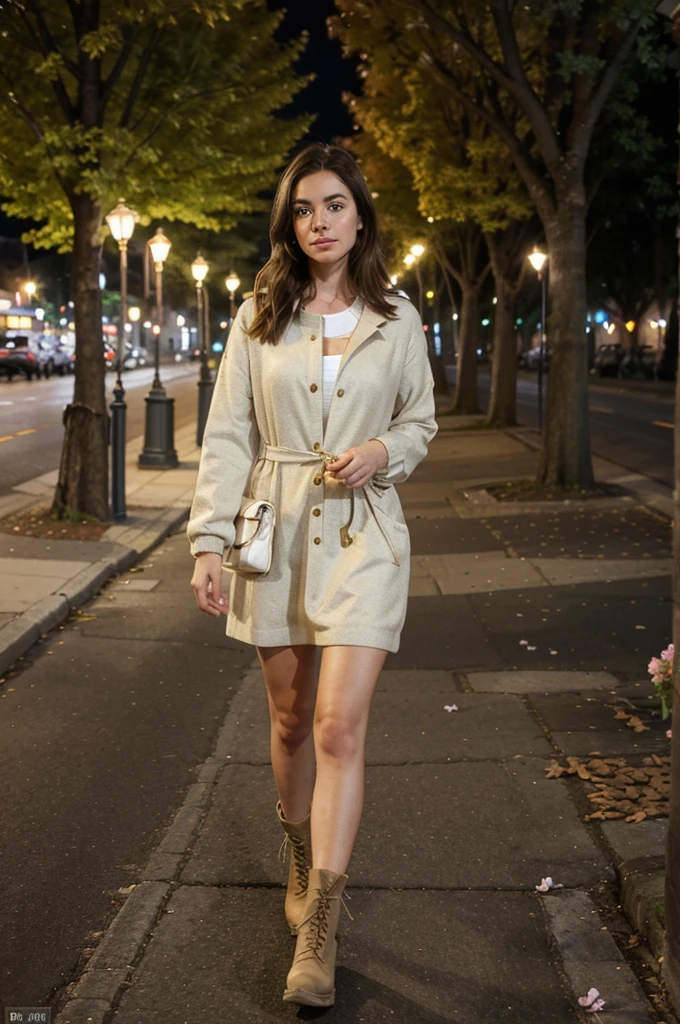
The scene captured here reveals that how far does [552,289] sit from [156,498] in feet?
18.1

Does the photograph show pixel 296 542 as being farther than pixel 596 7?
No

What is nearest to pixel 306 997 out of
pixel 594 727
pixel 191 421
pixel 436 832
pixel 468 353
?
pixel 436 832

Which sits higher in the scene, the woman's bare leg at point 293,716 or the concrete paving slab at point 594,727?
the woman's bare leg at point 293,716

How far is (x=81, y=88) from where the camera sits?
13.8 m

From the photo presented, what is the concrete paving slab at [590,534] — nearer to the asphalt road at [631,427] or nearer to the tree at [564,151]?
the tree at [564,151]

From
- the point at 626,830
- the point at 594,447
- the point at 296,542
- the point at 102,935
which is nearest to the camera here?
the point at 296,542

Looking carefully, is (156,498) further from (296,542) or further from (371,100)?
(371,100)

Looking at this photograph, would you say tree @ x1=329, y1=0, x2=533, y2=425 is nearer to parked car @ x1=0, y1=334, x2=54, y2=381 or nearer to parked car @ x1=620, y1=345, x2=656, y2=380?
parked car @ x1=0, y1=334, x2=54, y2=381

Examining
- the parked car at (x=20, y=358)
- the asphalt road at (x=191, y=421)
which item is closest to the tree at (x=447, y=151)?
the asphalt road at (x=191, y=421)

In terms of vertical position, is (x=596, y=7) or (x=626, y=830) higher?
(x=596, y=7)

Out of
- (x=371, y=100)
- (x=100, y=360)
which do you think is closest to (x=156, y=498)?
(x=100, y=360)

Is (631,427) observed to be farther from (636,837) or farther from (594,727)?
(636,837)

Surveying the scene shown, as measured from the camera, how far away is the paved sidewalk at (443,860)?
3.77m

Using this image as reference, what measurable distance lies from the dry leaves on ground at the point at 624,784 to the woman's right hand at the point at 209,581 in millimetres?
2104
